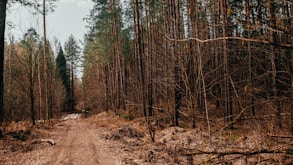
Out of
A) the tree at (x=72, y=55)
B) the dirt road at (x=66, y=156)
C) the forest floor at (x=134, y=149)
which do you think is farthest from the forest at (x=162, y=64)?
the tree at (x=72, y=55)

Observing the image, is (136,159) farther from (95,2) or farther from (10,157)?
(95,2)

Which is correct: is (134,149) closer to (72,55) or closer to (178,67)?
(178,67)

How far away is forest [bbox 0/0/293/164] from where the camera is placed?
2.59m

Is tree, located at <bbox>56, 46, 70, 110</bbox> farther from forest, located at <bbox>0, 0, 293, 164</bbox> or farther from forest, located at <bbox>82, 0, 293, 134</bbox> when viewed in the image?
forest, located at <bbox>82, 0, 293, 134</bbox>

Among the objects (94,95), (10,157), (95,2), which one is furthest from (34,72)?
(94,95)

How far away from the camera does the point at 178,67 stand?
10453mm

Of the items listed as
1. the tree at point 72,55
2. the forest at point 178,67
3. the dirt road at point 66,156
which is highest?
the tree at point 72,55

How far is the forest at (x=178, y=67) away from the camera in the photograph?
8.49 feet

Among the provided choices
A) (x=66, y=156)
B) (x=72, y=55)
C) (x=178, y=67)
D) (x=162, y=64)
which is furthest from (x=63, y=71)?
(x=66, y=156)

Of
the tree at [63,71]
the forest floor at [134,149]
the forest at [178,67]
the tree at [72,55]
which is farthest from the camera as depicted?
the tree at [72,55]

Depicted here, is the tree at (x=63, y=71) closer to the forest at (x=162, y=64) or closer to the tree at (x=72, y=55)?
the tree at (x=72, y=55)

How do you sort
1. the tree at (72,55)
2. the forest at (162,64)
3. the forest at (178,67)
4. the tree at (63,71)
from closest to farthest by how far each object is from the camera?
the forest at (178,67) → the forest at (162,64) → the tree at (63,71) → the tree at (72,55)

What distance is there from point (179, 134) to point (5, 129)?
764 centimetres

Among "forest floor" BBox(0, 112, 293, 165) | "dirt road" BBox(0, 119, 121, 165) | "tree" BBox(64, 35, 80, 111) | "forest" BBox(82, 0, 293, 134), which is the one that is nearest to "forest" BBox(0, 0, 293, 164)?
"forest" BBox(82, 0, 293, 134)
